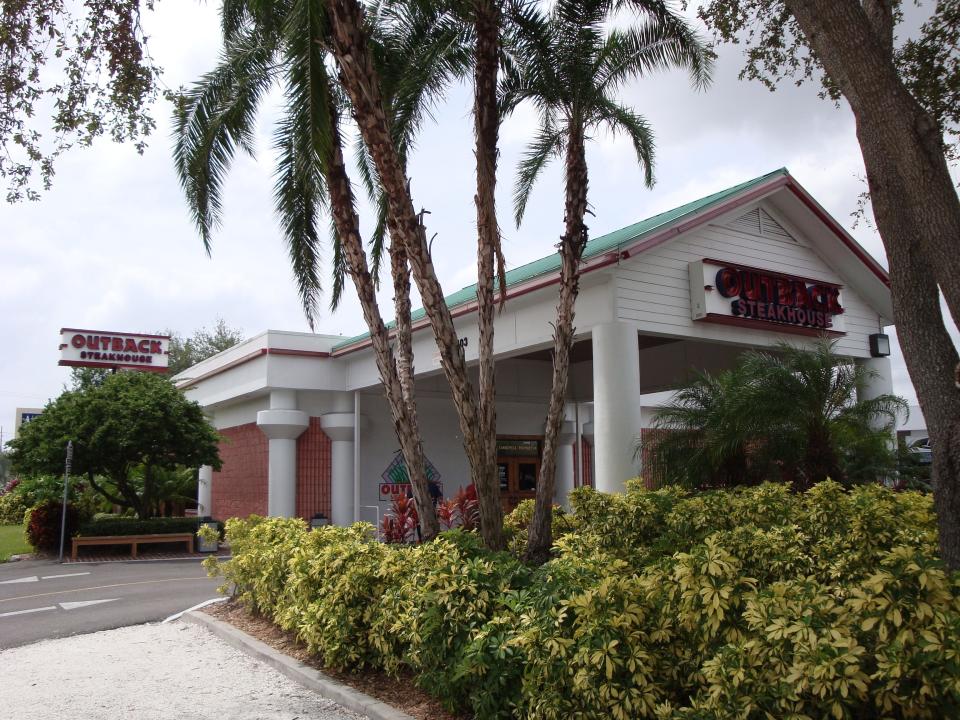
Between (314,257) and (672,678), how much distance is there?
9114 millimetres

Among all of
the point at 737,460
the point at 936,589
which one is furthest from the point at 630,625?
the point at 737,460

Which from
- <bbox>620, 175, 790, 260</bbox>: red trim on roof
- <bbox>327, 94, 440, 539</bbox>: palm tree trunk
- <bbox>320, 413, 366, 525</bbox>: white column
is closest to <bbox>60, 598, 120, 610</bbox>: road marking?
<bbox>327, 94, 440, 539</bbox>: palm tree trunk

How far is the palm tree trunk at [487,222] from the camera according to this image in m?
9.29

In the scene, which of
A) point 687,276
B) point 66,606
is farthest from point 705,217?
point 66,606

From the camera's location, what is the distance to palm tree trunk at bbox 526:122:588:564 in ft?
31.7

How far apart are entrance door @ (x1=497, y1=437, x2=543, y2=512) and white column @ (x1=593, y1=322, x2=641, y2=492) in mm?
11303

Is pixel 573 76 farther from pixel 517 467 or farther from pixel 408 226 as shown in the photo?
pixel 517 467

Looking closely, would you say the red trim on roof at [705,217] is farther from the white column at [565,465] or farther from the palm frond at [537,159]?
the white column at [565,465]

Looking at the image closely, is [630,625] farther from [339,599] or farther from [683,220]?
[683,220]

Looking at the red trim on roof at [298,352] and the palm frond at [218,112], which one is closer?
the palm frond at [218,112]

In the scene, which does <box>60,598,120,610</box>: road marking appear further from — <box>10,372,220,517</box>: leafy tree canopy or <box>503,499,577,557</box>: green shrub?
<box>10,372,220,517</box>: leafy tree canopy

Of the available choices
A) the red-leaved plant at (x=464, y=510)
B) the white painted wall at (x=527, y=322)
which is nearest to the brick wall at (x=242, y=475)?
the white painted wall at (x=527, y=322)

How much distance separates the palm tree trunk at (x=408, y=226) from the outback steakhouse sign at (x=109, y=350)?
25019mm

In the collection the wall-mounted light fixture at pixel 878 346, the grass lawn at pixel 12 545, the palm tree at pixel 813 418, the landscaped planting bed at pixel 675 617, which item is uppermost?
the wall-mounted light fixture at pixel 878 346
